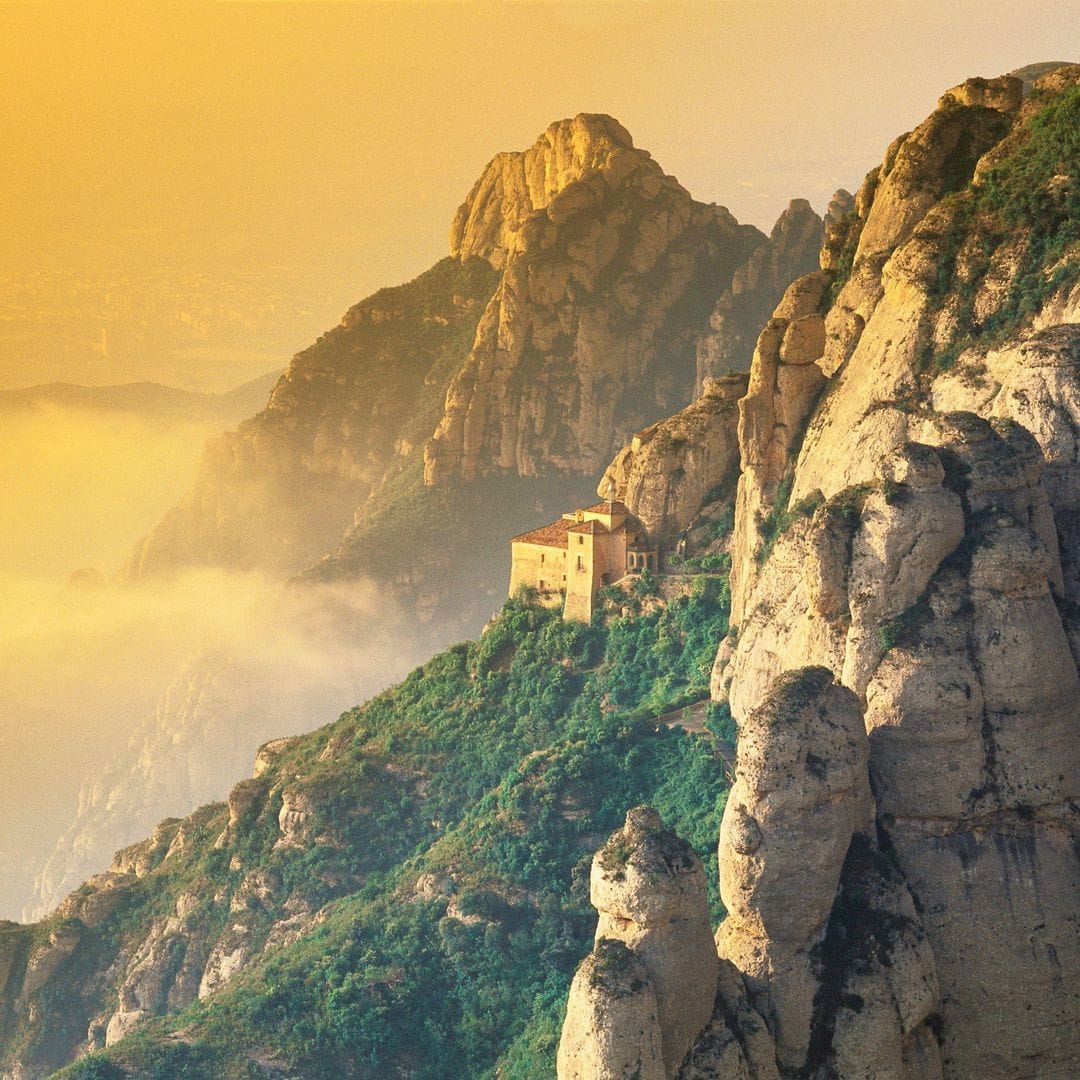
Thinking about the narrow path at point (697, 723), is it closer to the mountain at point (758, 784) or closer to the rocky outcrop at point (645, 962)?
the mountain at point (758, 784)

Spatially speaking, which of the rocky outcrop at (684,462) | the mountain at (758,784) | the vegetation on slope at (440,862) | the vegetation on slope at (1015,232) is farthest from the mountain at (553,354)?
the vegetation on slope at (1015,232)

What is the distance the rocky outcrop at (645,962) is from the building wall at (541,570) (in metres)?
48.5

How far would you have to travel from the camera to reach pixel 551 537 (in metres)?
94.6

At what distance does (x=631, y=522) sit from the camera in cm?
9019

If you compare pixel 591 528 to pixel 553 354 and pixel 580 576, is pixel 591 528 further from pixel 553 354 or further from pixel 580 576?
pixel 553 354

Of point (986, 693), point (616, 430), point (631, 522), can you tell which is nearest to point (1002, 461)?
point (986, 693)

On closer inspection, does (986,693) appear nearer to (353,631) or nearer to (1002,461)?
(1002,461)

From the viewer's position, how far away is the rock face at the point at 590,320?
16150 centimetres

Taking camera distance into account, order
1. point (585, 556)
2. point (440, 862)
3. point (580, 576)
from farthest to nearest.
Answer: point (580, 576)
point (585, 556)
point (440, 862)

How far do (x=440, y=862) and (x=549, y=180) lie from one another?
10792cm

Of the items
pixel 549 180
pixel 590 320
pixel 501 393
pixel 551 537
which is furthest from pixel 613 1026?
pixel 549 180

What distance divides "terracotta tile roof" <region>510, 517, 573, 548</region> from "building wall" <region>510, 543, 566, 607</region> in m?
0.19

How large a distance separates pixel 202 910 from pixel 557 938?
2664cm

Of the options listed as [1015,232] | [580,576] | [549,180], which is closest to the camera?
[1015,232]
